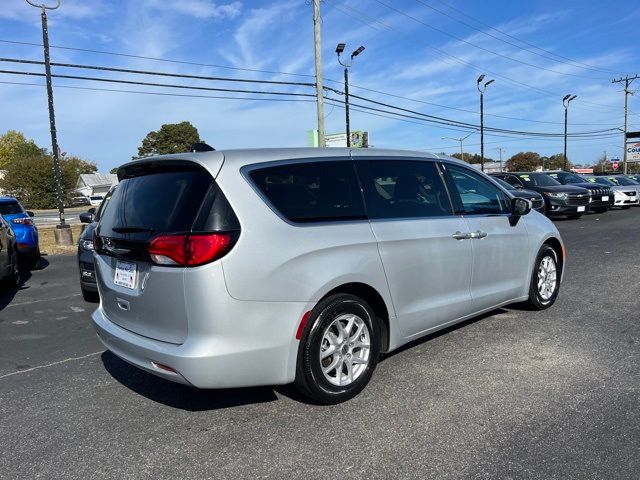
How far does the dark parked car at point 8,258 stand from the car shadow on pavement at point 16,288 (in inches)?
6.3

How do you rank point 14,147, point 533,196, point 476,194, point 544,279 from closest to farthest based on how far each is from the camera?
point 476,194 → point 544,279 → point 533,196 → point 14,147

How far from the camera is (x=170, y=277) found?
2953 millimetres

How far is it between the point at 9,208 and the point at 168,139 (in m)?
71.3

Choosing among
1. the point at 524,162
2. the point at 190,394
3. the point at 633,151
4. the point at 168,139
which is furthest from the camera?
the point at 524,162

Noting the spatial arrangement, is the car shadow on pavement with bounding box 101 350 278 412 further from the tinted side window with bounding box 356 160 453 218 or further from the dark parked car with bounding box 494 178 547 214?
the dark parked car with bounding box 494 178 547 214

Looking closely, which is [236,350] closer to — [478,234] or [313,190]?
[313,190]

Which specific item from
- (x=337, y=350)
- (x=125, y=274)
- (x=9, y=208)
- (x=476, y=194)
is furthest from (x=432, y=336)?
(x=9, y=208)

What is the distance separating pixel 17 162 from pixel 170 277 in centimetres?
6124

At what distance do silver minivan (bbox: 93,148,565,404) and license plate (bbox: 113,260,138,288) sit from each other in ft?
0.04

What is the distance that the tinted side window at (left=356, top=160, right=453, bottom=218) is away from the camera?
3.81m

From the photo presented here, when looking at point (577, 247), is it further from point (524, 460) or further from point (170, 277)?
point (170, 277)

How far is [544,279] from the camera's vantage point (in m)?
5.59

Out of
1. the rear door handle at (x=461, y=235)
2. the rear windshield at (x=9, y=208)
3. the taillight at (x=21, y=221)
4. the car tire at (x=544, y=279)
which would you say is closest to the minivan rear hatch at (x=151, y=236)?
the rear door handle at (x=461, y=235)

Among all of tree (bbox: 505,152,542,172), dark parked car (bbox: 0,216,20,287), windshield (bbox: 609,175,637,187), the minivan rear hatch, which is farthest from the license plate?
tree (bbox: 505,152,542,172)
